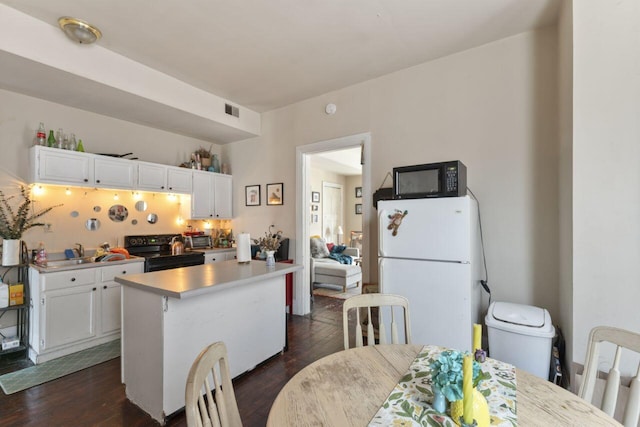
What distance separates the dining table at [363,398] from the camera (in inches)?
35.5

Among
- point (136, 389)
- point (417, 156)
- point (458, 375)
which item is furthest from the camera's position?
point (417, 156)

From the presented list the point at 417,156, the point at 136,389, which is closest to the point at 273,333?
the point at 136,389

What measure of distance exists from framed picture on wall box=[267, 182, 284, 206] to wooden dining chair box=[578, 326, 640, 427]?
351cm

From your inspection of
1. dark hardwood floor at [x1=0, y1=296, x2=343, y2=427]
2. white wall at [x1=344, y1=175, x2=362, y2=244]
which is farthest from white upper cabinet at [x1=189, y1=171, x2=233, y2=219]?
white wall at [x1=344, y1=175, x2=362, y2=244]

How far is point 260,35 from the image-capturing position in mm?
2520

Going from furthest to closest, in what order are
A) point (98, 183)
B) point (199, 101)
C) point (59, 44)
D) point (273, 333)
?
point (199, 101) < point (98, 183) < point (273, 333) < point (59, 44)

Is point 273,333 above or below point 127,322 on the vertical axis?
below

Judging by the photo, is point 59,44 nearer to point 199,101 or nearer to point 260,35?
point 199,101

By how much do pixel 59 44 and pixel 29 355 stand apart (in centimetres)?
288

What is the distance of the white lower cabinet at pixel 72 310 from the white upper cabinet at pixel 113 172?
1.00 metres

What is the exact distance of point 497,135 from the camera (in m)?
2.61

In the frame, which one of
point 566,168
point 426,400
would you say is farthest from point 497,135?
point 426,400

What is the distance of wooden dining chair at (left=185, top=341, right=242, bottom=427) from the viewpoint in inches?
31.3

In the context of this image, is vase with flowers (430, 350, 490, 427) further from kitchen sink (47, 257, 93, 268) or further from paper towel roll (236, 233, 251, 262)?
kitchen sink (47, 257, 93, 268)
